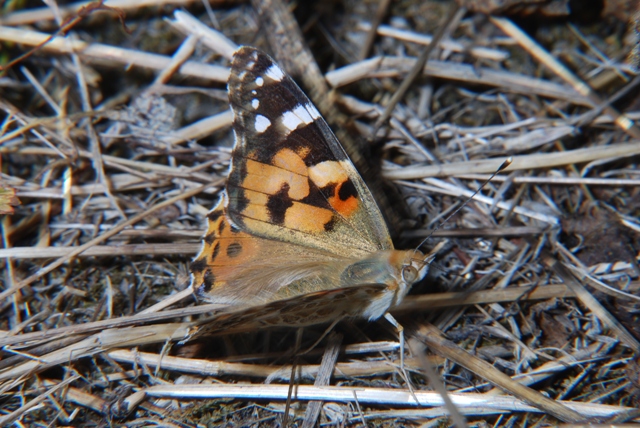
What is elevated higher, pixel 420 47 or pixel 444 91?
pixel 420 47

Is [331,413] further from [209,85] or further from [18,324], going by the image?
[209,85]

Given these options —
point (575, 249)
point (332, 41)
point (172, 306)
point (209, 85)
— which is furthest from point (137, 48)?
point (575, 249)

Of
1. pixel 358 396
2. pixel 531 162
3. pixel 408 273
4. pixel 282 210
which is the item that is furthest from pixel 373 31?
pixel 358 396

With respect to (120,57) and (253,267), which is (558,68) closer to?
(253,267)

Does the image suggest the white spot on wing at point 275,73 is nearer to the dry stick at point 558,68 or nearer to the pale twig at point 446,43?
the pale twig at point 446,43

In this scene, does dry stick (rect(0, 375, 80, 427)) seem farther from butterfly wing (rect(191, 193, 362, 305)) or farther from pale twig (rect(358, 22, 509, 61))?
pale twig (rect(358, 22, 509, 61))

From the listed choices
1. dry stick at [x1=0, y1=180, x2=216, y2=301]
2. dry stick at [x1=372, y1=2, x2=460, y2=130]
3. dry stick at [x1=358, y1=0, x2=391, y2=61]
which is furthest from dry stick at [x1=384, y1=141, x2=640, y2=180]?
dry stick at [x1=0, y1=180, x2=216, y2=301]
